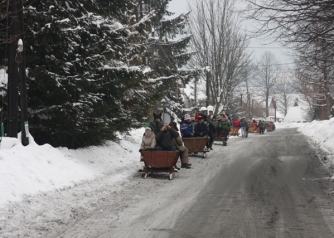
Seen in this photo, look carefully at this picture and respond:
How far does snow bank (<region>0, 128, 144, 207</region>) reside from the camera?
8.60m

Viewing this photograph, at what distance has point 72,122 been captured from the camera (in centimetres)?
1236

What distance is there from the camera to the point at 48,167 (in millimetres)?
10438

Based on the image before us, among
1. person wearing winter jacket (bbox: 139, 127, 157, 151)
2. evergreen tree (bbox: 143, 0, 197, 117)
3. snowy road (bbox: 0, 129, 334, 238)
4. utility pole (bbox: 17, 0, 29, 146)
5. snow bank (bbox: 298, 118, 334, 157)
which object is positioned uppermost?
evergreen tree (bbox: 143, 0, 197, 117)

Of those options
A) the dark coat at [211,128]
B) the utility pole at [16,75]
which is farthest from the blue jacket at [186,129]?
the utility pole at [16,75]

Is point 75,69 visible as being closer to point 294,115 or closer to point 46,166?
point 46,166

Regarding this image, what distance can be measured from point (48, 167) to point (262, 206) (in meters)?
5.16

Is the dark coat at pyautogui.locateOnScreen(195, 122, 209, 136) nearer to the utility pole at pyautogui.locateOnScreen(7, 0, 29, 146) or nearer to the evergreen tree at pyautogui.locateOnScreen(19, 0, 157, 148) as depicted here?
the evergreen tree at pyautogui.locateOnScreen(19, 0, 157, 148)

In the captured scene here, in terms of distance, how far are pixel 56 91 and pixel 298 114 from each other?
12052 cm

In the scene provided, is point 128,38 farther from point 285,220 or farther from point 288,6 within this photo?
point 285,220

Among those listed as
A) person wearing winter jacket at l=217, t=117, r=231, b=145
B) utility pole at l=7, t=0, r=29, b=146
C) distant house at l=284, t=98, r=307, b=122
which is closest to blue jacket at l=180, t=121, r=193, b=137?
person wearing winter jacket at l=217, t=117, r=231, b=145

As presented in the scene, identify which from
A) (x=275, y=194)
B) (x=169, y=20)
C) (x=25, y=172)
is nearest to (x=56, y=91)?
(x=25, y=172)

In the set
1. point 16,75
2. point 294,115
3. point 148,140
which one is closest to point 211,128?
point 148,140

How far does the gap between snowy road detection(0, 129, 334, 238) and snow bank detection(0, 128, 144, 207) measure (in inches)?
14.3

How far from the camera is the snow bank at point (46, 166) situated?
860 cm
